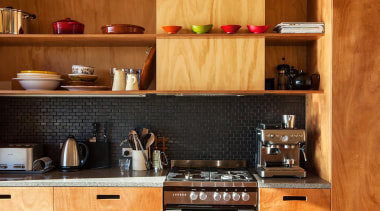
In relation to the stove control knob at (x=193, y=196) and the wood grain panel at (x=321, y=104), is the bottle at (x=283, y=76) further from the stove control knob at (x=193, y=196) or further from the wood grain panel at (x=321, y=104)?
the stove control knob at (x=193, y=196)

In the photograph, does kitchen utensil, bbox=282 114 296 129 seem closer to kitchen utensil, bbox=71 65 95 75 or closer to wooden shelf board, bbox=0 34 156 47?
wooden shelf board, bbox=0 34 156 47

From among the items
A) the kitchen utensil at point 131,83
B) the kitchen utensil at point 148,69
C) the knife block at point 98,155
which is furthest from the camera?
the knife block at point 98,155

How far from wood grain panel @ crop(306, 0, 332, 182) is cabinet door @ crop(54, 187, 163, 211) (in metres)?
1.19

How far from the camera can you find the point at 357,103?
2.25m

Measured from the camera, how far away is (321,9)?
2469mm

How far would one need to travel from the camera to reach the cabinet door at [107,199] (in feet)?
7.32

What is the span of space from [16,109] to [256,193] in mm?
2078

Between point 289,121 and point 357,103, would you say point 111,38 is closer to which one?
point 289,121

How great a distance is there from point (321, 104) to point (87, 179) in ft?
5.79

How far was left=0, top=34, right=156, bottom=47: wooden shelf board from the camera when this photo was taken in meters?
2.43

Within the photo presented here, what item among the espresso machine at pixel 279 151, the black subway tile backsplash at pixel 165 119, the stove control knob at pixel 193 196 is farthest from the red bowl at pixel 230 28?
the stove control knob at pixel 193 196

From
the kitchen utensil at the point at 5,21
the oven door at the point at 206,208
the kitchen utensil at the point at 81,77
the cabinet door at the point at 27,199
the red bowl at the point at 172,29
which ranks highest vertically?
the kitchen utensil at the point at 5,21

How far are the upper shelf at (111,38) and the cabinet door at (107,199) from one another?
1.08 meters

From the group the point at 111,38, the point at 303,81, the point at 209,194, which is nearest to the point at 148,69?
the point at 111,38
